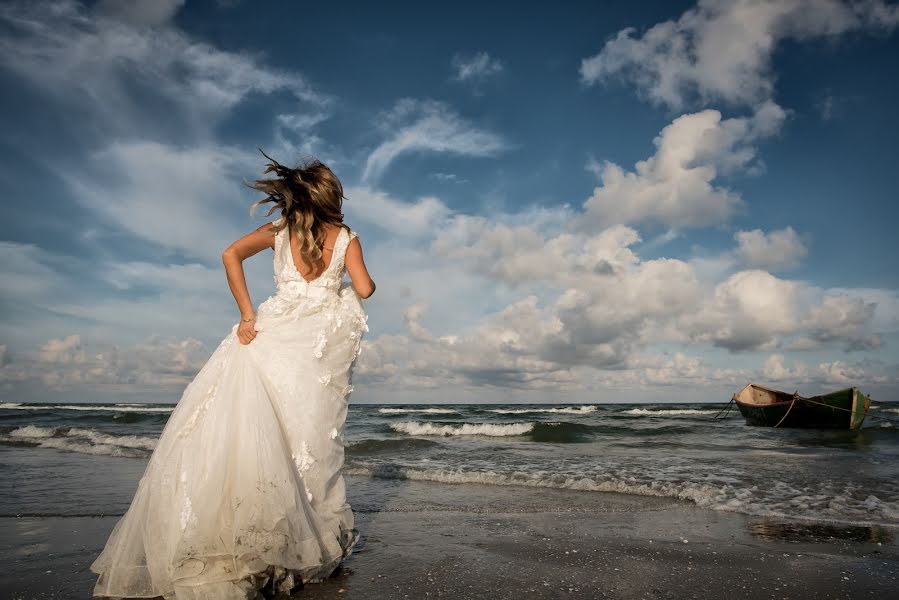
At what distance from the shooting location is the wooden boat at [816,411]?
19.3 metres

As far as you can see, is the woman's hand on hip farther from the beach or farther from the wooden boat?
the wooden boat

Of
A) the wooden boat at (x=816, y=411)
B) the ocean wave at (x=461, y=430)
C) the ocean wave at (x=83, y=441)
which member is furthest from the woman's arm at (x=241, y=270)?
the wooden boat at (x=816, y=411)

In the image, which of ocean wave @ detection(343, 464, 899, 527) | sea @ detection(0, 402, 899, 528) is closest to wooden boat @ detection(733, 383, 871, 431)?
sea @ detection(0, 402, 899, 528)

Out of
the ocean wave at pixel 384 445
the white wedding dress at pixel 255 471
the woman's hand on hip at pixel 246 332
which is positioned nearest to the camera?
the white wedding dress at pixel 255 471

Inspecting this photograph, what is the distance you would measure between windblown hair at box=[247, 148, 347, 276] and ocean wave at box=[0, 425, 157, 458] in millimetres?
9739

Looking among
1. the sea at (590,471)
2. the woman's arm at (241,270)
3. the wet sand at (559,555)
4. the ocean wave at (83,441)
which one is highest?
the woman's arm at (241,270)

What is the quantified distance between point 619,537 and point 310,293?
353 cm

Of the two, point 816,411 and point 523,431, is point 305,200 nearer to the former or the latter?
point 523,431

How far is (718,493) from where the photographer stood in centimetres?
691

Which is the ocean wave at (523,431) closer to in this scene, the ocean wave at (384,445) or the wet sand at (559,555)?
the ocean wave at (384,445)

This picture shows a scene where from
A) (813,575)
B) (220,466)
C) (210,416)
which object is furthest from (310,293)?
(813,575)

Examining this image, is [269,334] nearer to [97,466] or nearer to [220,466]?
[220,466]

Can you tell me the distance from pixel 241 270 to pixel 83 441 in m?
13.6

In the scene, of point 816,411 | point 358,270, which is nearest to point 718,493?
point 358,270
